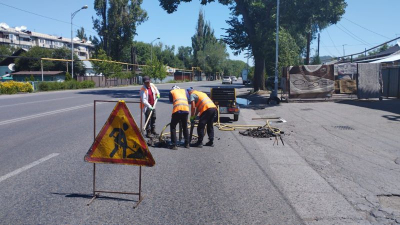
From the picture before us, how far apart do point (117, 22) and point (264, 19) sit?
4093cm

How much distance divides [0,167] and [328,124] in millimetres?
10773

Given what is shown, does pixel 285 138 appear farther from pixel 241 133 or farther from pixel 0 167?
pixel 0 167

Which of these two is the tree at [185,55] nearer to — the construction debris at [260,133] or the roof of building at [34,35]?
the roof of building at [34,35]

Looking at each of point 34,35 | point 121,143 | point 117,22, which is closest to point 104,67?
point 117,22

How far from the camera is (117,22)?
66125 millimetres

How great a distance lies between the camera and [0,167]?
276 inches

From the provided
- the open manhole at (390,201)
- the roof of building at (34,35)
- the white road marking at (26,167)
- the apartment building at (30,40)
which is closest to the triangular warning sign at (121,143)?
the white road marking at (26,167)

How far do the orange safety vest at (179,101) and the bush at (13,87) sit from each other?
1141 inches

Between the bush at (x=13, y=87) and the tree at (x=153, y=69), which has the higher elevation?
the tree at (x=153, y=69)

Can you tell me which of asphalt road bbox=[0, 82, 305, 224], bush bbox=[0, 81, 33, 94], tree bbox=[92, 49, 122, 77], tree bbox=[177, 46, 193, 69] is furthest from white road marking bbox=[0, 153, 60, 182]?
tree bbox=[177, 46, 193, 69]

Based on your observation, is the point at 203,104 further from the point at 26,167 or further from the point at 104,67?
the point at 104,67

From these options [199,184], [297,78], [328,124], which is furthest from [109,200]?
[297,78]

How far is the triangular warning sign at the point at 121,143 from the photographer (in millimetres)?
5297

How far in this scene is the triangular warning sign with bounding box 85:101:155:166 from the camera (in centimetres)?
530
